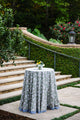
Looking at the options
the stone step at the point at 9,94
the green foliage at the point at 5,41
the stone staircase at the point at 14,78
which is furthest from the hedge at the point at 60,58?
the green foliage at the point at 5,41

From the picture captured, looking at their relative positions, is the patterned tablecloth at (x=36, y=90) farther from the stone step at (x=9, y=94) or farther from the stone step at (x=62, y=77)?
the stone step at (x=62, y=77)

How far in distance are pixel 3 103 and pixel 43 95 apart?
1.27 m

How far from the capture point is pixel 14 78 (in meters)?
7.83

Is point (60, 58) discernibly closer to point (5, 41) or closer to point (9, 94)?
point (9, 94)

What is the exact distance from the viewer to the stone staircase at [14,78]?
6.66m

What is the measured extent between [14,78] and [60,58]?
281 cm

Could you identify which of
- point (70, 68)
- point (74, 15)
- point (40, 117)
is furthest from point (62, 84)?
point (74, 15)

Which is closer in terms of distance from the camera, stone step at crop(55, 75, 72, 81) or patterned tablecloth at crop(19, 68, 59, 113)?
patterned tablecloth at crop(19, 68, 59, 113)

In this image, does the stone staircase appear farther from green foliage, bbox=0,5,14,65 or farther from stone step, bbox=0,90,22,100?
green foliage, bbox=0,5,14,65

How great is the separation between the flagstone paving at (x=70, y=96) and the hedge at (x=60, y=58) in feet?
6.67

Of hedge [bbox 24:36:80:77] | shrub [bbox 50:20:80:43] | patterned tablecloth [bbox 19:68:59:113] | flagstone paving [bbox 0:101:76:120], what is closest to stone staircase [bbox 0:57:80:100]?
hedge [bbox 24:36:80:77]

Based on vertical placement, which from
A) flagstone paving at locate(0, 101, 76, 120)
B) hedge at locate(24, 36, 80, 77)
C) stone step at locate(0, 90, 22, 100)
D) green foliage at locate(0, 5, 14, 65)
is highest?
green foliage at locate(0, 5, 14, 65)

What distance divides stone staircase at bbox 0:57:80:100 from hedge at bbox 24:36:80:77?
1.13 ft

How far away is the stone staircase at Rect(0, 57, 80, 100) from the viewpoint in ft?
21.9
